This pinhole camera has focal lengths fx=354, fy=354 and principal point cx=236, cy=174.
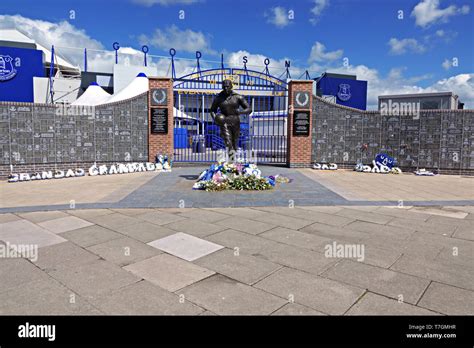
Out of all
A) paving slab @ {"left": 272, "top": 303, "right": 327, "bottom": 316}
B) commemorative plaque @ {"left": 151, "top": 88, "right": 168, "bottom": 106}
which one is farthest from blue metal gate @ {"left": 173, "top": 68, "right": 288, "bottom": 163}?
paving slab @ {"left": 272, "top": 303, "right": 327, "bottom": 316}

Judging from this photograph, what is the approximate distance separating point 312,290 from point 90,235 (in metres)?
3.35

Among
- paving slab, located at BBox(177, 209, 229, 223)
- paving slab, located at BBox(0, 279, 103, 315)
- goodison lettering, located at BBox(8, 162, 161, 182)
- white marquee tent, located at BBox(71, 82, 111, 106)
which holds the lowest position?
paving slab, located at BBox(0, 279, 103, 315)

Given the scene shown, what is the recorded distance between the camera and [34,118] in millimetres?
11625

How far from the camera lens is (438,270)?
389 centimetres

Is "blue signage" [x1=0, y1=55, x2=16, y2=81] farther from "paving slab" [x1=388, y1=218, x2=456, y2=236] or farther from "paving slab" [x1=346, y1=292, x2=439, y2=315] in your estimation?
"paving slab" [x1=346, y1=292, x2=439, y2=315]

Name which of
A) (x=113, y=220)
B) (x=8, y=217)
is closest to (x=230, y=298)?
(x=113, y=220)

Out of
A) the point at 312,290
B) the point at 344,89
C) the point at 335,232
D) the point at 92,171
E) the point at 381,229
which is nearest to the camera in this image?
the point at 312,290

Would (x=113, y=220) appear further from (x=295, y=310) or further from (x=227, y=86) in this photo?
(x=227, y=86)

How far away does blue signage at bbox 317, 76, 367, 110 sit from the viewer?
1794 inches

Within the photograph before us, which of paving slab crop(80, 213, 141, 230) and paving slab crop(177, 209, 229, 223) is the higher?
paving slab crop(177, 209, 229, 223)

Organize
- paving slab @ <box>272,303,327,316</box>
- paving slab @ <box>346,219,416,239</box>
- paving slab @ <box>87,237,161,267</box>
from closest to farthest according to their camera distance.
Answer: paving slab @ <box>272,303,327,316</box>
paving slab @ <box>87,237,161,267</box>
paving slab @ <box>346,219,416,239</box>

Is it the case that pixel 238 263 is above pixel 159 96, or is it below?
below

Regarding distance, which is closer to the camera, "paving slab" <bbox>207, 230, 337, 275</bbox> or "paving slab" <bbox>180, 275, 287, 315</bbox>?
"paving slab" <bbox>180, 275, 287, 315</bbox>

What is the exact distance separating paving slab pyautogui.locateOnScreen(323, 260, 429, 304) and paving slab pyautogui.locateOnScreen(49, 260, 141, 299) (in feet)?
6.99
